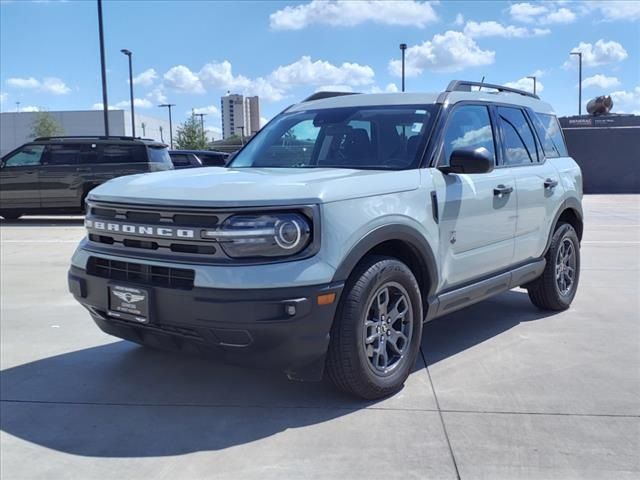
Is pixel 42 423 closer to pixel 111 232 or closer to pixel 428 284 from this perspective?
pixel 111 232

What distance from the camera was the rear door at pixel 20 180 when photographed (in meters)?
14.7

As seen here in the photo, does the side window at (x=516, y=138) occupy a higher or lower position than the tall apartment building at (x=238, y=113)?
lower

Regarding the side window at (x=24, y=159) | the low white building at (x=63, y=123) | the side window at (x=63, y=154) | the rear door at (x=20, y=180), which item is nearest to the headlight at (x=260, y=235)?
the side window at (x=63, y=154)

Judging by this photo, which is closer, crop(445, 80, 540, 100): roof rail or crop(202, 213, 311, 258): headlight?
crop(202, 213, 311, 258): headlight

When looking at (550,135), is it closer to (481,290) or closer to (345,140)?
(481,290)

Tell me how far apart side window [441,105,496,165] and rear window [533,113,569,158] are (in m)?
1.02

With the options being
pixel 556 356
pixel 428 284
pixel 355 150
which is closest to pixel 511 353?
pixel 556 356

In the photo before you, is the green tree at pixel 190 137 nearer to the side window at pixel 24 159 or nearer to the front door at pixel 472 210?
the side window at pixel 24 159

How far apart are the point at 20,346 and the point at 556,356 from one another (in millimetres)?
4156

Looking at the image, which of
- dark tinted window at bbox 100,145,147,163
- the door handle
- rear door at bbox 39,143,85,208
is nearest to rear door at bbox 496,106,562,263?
the door handle

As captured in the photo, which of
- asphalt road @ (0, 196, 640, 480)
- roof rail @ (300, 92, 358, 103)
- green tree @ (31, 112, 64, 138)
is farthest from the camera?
green tree @ (31, 112, 64, 138)

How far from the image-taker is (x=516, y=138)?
5.30 m

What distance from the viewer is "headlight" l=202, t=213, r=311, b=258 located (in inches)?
127

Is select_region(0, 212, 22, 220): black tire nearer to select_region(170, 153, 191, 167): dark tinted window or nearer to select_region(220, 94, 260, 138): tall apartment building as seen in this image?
select_region(170, 153, 191, 167): dark tinted window
